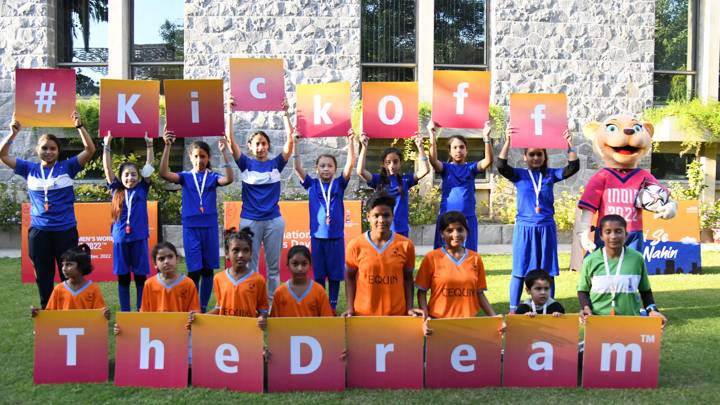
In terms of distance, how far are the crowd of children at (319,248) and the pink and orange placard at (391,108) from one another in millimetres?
263

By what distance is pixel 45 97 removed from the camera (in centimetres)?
595

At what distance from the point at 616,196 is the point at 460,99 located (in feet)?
5.43

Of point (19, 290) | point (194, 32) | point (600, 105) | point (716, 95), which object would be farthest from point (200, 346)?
point (716, 95)

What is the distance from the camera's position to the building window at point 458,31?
12.6m

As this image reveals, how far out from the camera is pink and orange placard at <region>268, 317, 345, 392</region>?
3.97 m

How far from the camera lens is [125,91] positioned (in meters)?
5.94

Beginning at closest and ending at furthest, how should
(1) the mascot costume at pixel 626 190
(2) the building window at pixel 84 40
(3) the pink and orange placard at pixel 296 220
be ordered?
(1) the mascot costume at pixel 626 190 < (3) the pink and orange placard at pixel 296 220 < (2) the building window at pixel 84 40

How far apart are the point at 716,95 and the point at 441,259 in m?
11.0

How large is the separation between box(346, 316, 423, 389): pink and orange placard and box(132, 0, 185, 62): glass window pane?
31.8ft

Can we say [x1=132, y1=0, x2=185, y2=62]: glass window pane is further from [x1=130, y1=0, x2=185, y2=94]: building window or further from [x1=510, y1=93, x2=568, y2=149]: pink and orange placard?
[x1=510, y1=93, x2=568, y2=149]: pink and orange placard

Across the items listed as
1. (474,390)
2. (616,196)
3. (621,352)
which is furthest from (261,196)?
(621,352)

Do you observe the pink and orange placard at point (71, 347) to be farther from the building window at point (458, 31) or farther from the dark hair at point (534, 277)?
the building window at point (458, 31)

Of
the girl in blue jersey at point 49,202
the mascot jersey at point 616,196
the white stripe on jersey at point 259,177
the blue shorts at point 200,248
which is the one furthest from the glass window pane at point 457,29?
the girl in blue jersey at point 49,202

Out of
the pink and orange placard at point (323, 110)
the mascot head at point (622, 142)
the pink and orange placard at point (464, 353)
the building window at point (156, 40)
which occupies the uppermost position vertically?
the building window at point (156, 40)
